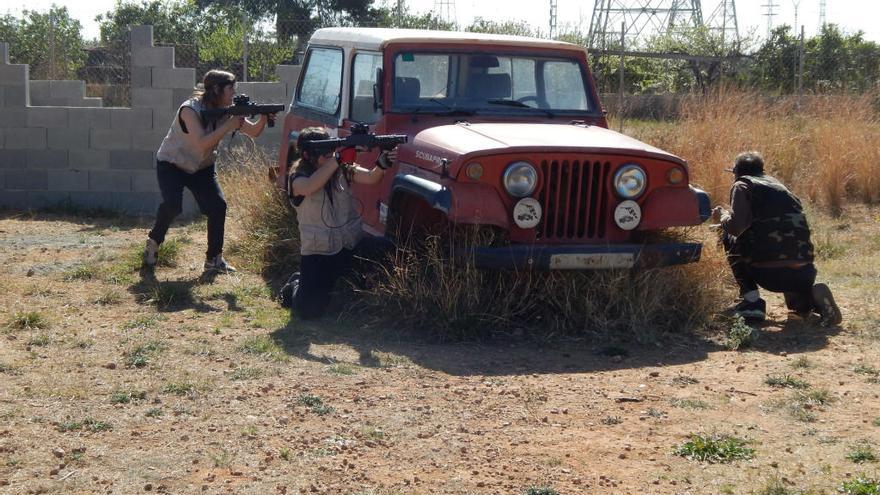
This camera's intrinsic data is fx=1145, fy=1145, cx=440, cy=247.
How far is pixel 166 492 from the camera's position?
4.51 m

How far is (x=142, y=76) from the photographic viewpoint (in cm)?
1268

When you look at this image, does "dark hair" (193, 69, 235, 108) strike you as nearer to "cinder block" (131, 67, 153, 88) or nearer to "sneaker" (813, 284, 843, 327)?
"cinder block" (131, 67, 153, 88)

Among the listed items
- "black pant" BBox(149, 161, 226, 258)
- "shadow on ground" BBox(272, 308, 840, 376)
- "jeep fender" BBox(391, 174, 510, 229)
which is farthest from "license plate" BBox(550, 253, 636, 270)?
"black pant" BBox(149, 161, 226, 258)

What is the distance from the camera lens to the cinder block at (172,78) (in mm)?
12656

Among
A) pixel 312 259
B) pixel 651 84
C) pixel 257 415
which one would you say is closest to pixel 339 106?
pixel 312 259

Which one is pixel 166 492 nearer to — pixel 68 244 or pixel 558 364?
pixel 558 364

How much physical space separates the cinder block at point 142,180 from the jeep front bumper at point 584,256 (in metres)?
7.02

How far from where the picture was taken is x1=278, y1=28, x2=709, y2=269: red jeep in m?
6.84

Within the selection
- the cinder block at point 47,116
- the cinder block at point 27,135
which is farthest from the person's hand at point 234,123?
the cinder block at point 27,135

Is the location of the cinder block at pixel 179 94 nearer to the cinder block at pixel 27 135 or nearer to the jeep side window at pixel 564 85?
the cinder block at pixel 27 135

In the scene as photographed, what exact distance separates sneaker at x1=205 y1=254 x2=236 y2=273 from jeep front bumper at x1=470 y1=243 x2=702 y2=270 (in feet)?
9.98

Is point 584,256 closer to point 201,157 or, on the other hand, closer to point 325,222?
point 325,222

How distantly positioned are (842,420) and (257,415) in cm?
279

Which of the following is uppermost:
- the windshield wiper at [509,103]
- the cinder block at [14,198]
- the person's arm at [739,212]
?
the windshield wiper at [509,103]
